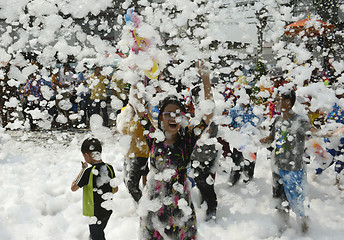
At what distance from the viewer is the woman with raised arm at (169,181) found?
2.16m

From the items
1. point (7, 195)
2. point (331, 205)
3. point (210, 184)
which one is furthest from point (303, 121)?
point (7, 195)

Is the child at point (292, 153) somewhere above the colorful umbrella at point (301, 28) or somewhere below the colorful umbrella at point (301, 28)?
below

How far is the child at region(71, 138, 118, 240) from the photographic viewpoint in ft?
8.57

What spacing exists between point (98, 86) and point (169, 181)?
613 centimetres

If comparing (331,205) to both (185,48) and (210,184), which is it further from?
(185,48)

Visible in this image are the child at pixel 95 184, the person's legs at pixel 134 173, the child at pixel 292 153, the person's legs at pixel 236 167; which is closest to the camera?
the child at pixel 95 184

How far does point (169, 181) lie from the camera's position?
2172mm

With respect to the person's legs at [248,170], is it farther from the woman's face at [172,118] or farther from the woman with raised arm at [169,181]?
the woman's face at [172,118]

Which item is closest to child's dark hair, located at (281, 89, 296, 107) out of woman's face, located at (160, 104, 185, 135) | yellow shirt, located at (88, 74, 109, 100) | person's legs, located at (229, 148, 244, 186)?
woman's face, located at (160, 104, 185, 135)

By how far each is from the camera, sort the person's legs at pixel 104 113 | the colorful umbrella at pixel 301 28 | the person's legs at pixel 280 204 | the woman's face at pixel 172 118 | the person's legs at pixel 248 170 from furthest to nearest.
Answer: the person's legs at pixel 104 113
the colorful umbrella at pixel 301 28
the person's legs at pixel 248 170
the person's legs at pixel 280 204
the woman's face at pixel 172 118

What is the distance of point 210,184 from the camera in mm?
3520

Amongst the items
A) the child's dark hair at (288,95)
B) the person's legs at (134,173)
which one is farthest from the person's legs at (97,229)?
the child's dark hair at (288,95)

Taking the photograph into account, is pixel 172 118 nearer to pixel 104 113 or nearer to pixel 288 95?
pixel 288 95

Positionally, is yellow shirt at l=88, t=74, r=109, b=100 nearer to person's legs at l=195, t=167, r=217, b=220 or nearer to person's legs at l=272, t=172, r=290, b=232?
person's legs at l=195, t=167, r=217, b=220
